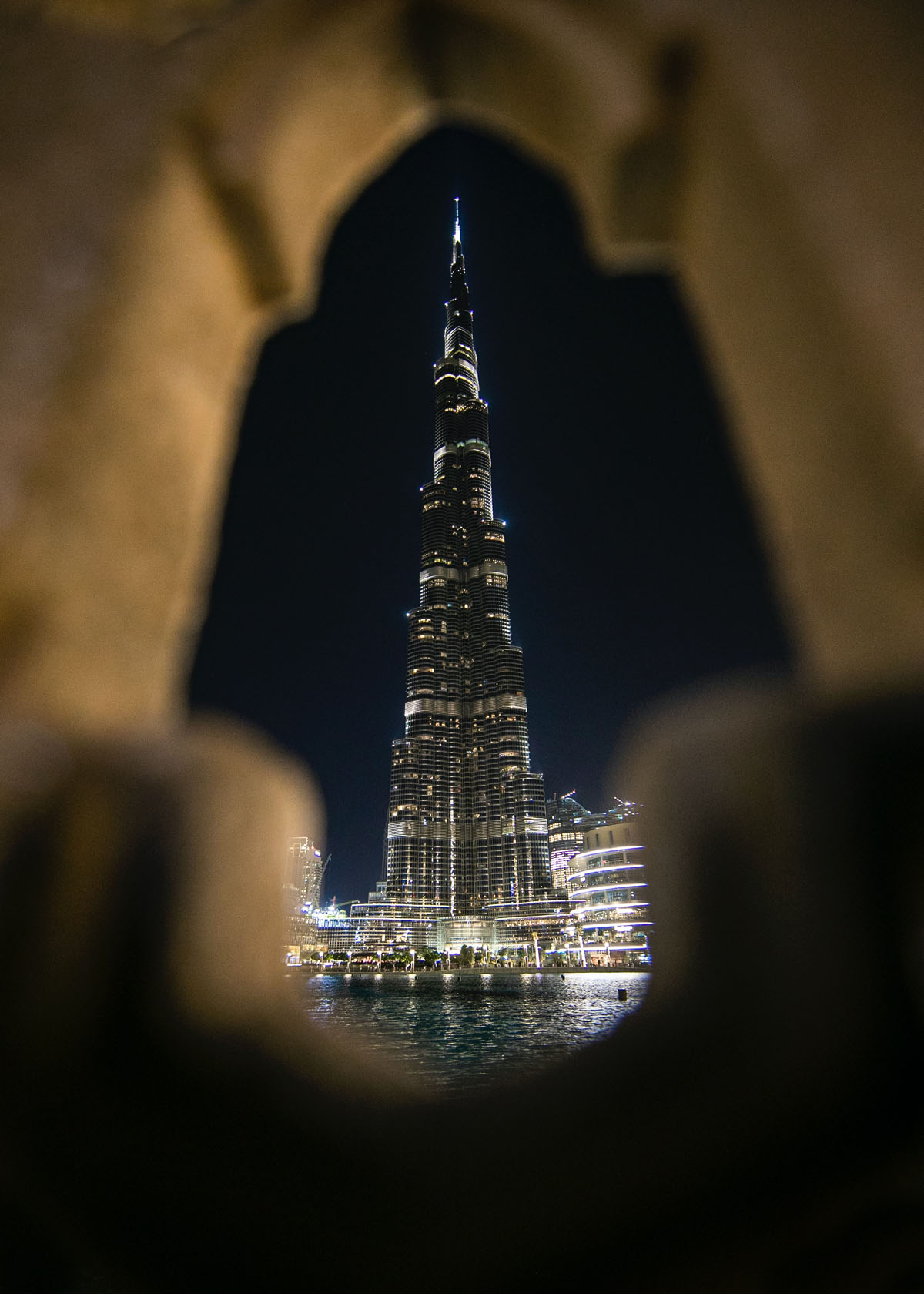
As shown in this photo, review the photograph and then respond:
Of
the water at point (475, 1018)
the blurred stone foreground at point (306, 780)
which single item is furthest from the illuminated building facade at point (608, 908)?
the blurred stone foreground at point (306, 780)

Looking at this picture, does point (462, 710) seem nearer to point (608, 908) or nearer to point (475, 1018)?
point (608, 908)

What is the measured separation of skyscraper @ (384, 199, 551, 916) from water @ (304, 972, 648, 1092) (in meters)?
39.5

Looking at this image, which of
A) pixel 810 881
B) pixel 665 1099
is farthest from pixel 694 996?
pixel 810 881

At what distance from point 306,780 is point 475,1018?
1626 inches

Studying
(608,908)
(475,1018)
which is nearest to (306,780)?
(475,1018)

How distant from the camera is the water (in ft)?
53.7

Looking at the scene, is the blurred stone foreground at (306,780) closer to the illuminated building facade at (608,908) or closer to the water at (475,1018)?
the water at (475,1018)

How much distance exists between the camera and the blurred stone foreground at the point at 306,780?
0.83 m

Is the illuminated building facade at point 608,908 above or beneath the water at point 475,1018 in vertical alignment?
above

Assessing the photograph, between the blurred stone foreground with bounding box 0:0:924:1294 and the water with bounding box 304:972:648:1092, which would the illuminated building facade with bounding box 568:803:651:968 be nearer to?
the water with bounding box 304:972:648:1092

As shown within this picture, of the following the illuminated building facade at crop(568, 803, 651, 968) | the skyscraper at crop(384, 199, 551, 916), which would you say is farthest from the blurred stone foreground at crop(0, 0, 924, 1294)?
the skyscraper at crop(384, 199, 551, 916)

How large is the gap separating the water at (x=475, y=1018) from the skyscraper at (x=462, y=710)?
39.5 meters

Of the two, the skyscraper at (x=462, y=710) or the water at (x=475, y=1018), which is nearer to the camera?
the water at (x=475, y=1018)

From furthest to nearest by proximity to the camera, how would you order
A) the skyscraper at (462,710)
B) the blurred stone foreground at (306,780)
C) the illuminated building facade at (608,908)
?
1. the skyscraper at (462,710)
2. the illuminated building facade at (608,908)
3. the blurred stone foreground at (306,780)
